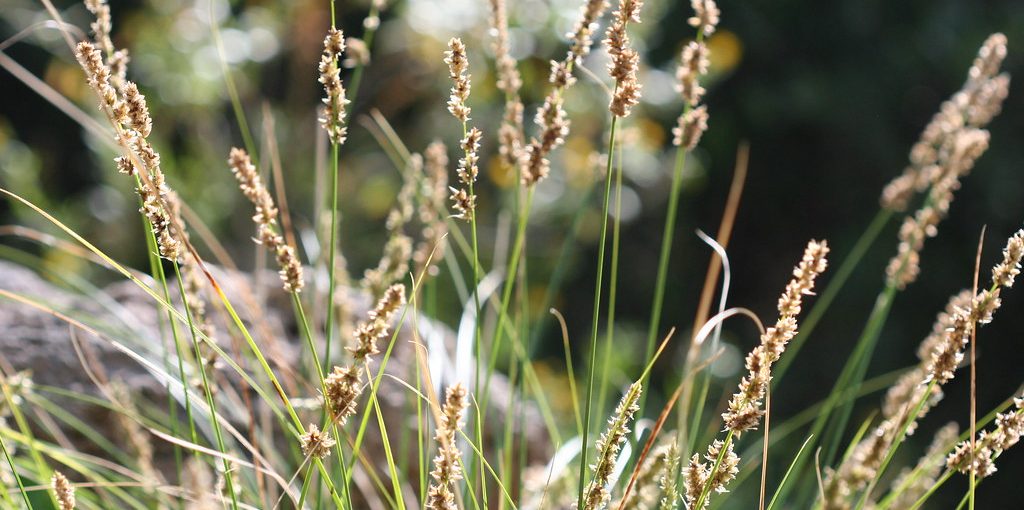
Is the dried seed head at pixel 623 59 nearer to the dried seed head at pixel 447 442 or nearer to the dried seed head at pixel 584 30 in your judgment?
the dried seed head at pixel 584 30

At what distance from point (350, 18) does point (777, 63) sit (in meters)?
2.47

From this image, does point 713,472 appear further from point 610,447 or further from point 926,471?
point 926,471

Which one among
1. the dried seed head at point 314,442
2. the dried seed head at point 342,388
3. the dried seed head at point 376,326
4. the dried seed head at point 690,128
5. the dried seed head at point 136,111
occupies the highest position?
the dried seed head at point 690,128

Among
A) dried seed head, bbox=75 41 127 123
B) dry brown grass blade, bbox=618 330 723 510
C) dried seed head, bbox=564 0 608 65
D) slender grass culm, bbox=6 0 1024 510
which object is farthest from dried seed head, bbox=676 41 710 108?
dried seed head, bbox=75 41 127 123

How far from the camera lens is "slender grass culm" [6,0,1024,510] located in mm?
772

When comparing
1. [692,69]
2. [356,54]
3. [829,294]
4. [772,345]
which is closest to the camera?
[772,345]

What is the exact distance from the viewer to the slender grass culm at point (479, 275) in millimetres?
772

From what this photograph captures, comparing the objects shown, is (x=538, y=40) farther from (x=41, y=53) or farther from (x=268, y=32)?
(x=41, y=53)

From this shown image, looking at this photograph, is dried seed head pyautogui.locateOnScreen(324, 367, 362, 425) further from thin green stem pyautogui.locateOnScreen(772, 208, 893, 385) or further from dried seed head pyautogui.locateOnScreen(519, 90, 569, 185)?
thin green stem pyautogui.locateOnScreen(772, 208, 893, 385)

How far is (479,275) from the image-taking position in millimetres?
1307

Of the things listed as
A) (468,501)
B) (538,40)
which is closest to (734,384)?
(538,40)

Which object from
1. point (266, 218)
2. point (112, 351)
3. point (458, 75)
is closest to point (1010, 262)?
point (458, 75)

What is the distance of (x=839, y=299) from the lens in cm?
328

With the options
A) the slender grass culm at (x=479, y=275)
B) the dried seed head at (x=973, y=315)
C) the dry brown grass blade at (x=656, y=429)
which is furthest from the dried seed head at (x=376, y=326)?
the dried seed head at (x=973, y=315)
